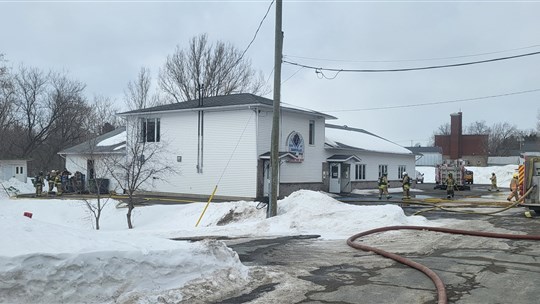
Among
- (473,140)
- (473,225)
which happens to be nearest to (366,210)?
(473,225)

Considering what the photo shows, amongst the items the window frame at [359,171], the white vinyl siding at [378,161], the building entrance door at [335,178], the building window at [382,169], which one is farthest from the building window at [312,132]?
the building window at [382,169]

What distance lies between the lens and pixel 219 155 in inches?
1231

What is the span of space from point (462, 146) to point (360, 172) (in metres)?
56.3

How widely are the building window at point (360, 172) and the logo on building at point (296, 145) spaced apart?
876cm

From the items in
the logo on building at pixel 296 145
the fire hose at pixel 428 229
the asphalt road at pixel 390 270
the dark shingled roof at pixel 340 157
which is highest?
the logo on building at pixel 296 145

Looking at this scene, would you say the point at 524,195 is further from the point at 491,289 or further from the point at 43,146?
the point at 43,146

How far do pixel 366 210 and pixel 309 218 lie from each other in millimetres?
1880

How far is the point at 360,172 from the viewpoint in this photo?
136 feet

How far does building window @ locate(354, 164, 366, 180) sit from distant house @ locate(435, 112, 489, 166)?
5151cm

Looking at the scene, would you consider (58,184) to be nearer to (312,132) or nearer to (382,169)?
(312,132)

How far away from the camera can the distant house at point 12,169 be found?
39188 mm

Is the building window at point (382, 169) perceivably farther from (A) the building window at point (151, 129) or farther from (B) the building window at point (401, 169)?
(A) the building window at point (151, 129)

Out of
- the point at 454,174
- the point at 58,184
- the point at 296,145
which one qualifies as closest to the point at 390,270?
the point at 296,145

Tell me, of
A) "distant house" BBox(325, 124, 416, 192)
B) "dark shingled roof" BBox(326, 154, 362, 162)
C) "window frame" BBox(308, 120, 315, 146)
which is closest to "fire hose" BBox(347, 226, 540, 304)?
"window frame" BBox(308, 120, 315, 146)
